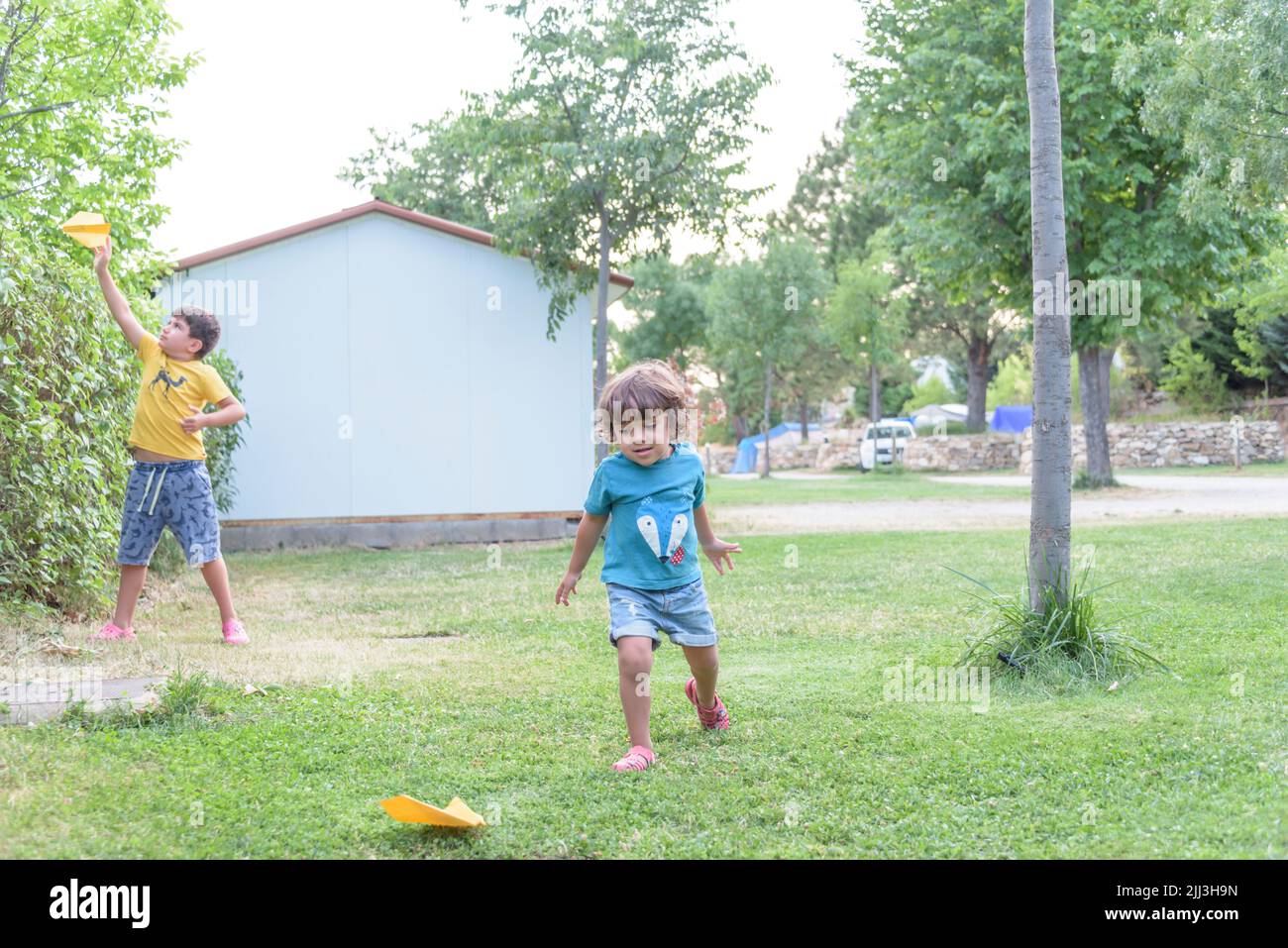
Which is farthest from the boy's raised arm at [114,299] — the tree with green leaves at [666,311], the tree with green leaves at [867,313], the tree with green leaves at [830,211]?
the tree with green leaves at [830,211]

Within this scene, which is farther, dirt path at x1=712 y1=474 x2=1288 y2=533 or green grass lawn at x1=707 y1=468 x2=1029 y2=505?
green grass lawn at x1=707 y1=468 x2=1029 y2=505

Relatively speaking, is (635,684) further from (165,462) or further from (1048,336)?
(165,462)

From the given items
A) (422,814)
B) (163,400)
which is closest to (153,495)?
(163,400)

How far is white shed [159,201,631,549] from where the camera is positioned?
13.0 m

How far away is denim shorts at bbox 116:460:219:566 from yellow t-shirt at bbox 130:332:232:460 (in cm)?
11

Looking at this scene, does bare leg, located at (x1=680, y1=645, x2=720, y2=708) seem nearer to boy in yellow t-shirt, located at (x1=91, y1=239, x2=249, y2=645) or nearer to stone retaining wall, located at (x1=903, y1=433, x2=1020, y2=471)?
boy in yellow t-shirt, located at (x1=91, y1=239, x2=249, y2=645)

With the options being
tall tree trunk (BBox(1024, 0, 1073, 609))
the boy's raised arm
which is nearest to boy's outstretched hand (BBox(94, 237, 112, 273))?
the boy's raised arm

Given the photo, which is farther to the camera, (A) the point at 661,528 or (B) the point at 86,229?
(B) the point at 86,229

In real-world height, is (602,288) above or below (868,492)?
above

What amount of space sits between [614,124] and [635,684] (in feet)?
31.6

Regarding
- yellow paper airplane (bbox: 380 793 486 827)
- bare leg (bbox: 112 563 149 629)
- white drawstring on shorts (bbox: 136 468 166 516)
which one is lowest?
yellow paper airplane (bbox: 380 793 486 827)

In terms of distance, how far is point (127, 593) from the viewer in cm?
598
